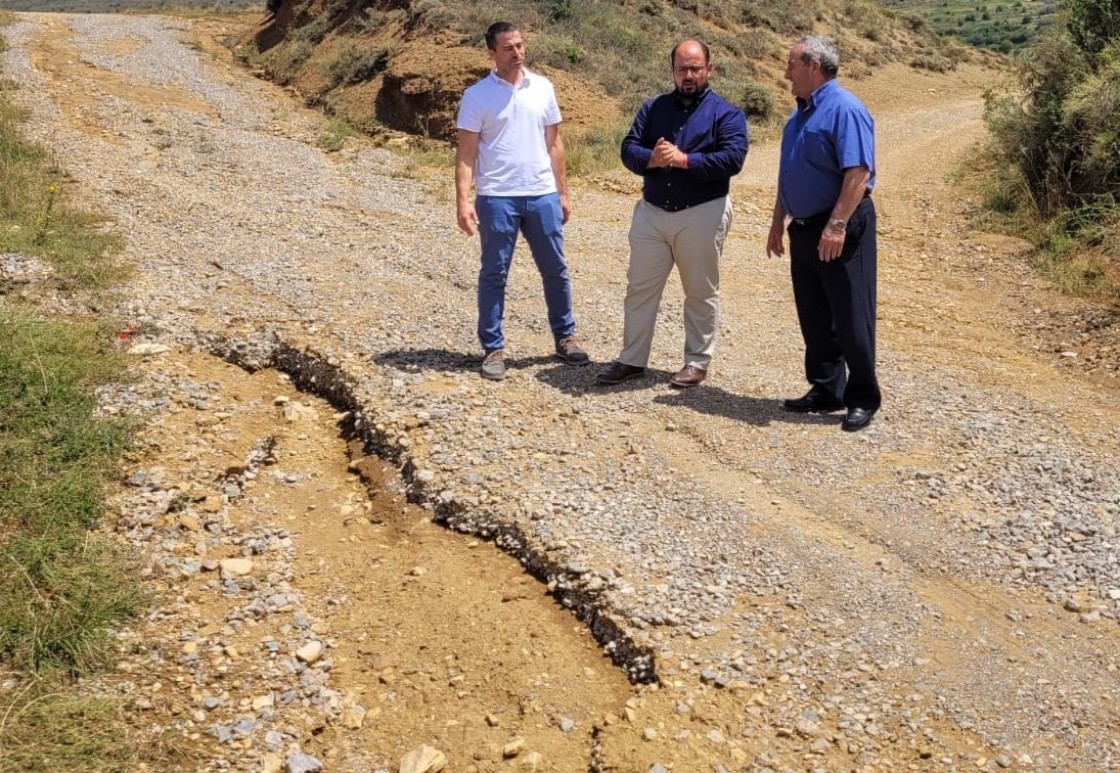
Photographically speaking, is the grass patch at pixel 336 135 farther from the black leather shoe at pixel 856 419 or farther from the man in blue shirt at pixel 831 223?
the black leather shoe at pixel 856 419

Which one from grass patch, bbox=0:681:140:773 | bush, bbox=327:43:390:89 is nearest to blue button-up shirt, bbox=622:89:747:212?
grass patch, bbox=0:681:140:773

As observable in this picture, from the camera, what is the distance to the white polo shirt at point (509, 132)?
17.1 ft

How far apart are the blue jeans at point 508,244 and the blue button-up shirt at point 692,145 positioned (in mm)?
579

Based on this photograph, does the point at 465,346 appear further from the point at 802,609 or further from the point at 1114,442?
the point at 1114,442

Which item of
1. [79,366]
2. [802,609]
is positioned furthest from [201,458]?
[802,609]

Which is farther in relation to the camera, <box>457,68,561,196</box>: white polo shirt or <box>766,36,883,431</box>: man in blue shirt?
<box>457,68,561,196</box>: white polo shirt

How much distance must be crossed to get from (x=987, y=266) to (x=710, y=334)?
418 centimetres

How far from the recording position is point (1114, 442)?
5.05 m

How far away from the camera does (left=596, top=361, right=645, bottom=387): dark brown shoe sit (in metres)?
5.67

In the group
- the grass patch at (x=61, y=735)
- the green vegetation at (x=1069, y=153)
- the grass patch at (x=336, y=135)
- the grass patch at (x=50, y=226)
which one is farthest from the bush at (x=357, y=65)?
the grass patch at (x=61, y=735)

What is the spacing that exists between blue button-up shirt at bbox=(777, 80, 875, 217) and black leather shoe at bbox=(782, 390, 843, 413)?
3.40 feet

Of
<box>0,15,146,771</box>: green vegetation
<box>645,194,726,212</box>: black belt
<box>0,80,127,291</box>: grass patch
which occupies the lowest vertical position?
<box>0,15,146,771</box>: green vegetation

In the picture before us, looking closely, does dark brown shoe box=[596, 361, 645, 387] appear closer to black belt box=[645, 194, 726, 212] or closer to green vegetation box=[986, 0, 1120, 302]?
black belt box=[645, 194, 726, 212]

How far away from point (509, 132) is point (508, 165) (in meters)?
0.17
